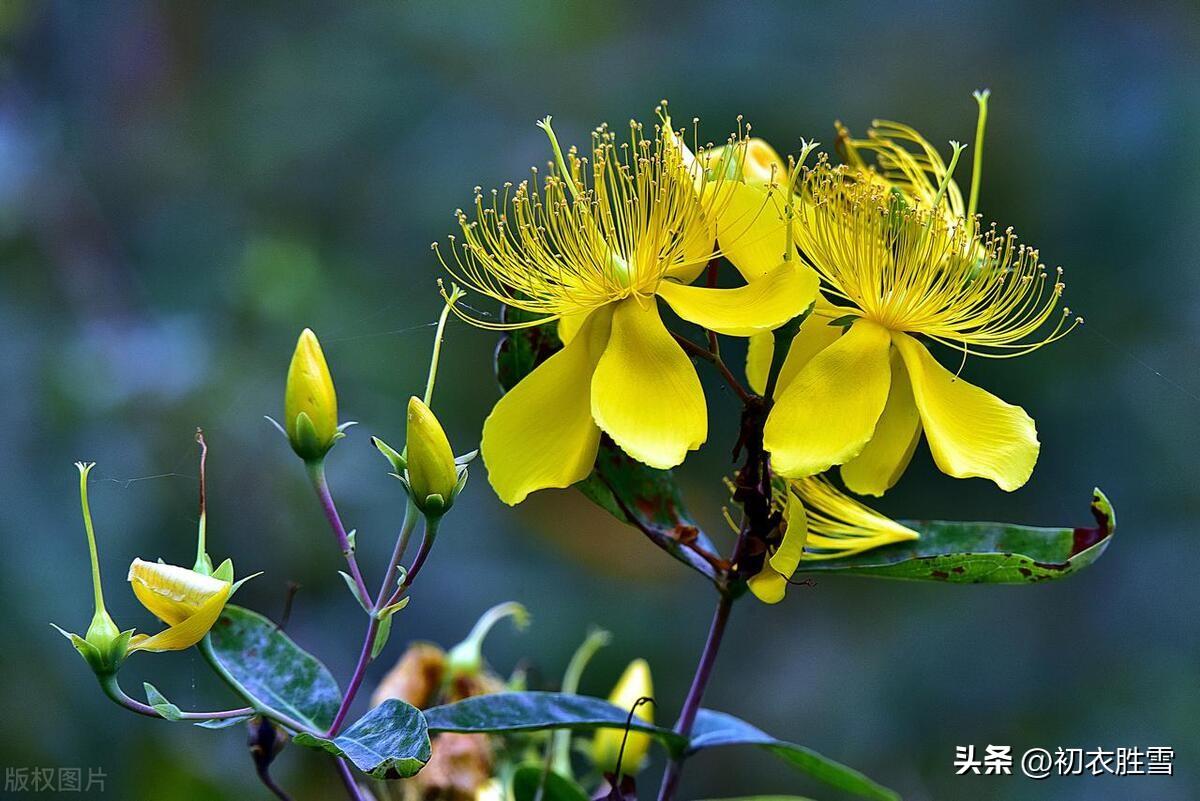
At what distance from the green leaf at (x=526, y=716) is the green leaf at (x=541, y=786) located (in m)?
0.10

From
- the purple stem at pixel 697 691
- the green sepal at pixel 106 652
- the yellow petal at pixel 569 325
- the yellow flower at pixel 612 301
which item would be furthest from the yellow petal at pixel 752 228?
the green sepal at pixel 106 652

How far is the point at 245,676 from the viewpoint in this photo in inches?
32.1

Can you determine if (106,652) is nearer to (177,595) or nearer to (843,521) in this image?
(177,595)

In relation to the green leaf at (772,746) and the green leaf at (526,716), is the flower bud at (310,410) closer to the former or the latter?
the green leaf at (526,716)

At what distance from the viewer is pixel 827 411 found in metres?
0.76

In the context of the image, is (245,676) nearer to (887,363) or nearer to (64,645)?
(887,363)

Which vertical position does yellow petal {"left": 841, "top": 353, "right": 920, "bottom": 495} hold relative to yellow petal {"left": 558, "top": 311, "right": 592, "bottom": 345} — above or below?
below

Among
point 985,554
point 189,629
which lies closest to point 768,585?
point 985,554

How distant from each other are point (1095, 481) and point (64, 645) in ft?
5.85

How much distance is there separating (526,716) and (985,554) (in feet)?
1.05

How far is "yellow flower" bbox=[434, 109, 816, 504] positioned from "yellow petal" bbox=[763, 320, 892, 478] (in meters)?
0.05

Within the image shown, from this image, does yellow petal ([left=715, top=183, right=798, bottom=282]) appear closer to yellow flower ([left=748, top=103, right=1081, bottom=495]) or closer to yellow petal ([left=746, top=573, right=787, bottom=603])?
yellow flower ([left=748, top=103, right=1081, bottom=495])

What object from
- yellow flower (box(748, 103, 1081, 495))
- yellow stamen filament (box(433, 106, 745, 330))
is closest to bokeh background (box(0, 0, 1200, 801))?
yellow stamen filament (box(433, 106, 745, 330))

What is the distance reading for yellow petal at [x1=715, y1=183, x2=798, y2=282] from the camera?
2.60 ft
